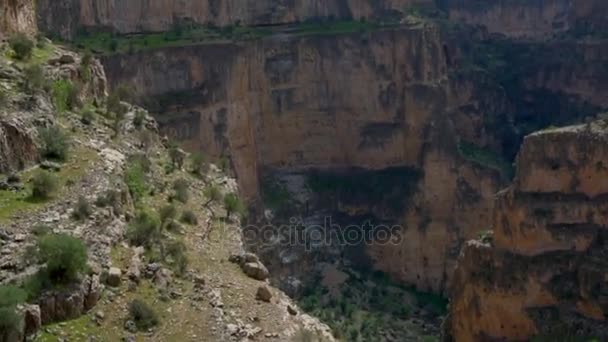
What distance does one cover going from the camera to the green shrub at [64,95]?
23.7 metres

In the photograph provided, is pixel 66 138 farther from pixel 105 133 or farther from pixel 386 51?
pixel 386 51

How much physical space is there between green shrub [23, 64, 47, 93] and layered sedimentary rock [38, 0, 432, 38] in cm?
2329

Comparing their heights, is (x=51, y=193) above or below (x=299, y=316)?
above

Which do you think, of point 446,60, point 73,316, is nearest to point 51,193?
point 73,316

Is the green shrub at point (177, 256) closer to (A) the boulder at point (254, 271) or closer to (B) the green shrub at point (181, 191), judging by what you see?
(A) the boulder at point (254, 271)

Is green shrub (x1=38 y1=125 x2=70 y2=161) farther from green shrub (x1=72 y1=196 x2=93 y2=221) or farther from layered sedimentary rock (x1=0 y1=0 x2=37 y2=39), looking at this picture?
layered sedimentary rock (x1=0 y1=0 x2=37 y2=39)

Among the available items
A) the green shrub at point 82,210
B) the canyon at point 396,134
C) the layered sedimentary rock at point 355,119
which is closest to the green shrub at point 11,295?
the green shrub at point 82,210

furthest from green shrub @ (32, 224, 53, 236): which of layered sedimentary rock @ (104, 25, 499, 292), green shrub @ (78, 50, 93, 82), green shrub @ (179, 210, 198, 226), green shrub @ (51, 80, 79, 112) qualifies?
layered sedimentary rock @ (104, 25, 499, 292)

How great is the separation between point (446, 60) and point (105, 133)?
149 ft

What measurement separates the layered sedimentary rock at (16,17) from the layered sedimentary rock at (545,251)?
21.6 metres

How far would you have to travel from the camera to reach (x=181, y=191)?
24.4 metres

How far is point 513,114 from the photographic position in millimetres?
69812

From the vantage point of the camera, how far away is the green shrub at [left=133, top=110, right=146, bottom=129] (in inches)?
1102

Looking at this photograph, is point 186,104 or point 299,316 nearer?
point 299,316
